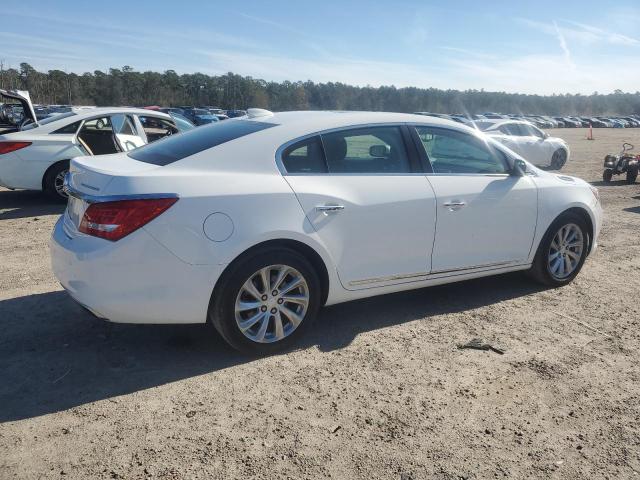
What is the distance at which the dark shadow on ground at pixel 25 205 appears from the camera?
27.5 ft

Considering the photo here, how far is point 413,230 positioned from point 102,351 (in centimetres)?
237

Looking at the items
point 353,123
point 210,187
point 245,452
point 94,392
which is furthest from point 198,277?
point 353,123

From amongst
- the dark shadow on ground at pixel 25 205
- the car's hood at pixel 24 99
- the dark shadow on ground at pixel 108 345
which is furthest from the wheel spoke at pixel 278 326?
the car's hood at pixel 24 99

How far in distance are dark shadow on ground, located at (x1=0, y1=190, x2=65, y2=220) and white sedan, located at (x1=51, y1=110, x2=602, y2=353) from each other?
5028mm

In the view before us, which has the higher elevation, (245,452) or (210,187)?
(210,187)

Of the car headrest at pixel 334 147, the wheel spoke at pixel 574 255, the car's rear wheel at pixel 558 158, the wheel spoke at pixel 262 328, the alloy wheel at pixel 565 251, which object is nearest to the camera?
the wheel spoke at pixel 262 328

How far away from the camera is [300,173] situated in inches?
152

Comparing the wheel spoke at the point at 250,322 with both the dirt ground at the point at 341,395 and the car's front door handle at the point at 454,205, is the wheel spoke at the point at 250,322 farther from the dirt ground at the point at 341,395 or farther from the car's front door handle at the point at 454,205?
the car's front door handle at the point at 454,205

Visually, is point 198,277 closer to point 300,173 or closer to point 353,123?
point 300,173

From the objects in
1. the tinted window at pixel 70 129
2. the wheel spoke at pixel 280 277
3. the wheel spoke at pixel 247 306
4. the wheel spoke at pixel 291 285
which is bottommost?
the wheel spoke at pixel 247 306

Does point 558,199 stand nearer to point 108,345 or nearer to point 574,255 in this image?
point 574,255

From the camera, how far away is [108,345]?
3875 millimetres

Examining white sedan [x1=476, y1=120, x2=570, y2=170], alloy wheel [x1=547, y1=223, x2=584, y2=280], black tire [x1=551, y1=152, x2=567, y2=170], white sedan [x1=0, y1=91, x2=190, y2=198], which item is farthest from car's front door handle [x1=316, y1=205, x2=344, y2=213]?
black tire [x1=551, y1=152, x2=567, y2=170]

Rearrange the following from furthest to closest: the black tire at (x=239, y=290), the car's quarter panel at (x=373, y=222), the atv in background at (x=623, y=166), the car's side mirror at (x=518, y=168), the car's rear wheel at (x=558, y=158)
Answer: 1. the car's rear wheel at (x=558, y=158)
2. the atv in background at (x=623, y=166)
3. the car's side mirror at (x=518, y=168)
4. the car's quarter panel at (x=373, y=222)
5. the black tire at (x=239, y=290)
